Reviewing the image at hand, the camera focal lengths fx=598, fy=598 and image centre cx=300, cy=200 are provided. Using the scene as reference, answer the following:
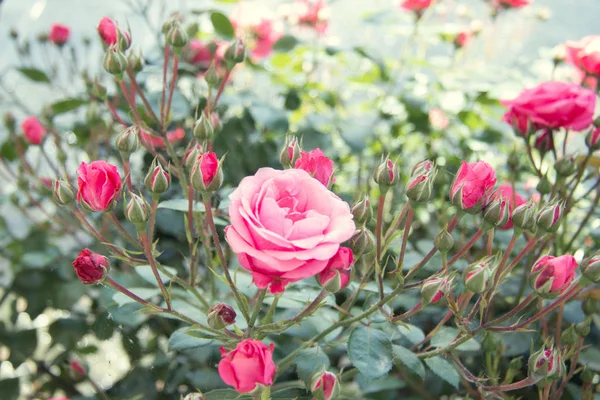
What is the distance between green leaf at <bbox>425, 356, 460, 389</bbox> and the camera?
1.76ft

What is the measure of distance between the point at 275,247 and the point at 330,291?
0.23 ft

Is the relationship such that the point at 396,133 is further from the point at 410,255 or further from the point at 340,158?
the point at 410,255

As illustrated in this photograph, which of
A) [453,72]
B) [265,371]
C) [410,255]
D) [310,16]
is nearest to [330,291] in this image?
[265,371]

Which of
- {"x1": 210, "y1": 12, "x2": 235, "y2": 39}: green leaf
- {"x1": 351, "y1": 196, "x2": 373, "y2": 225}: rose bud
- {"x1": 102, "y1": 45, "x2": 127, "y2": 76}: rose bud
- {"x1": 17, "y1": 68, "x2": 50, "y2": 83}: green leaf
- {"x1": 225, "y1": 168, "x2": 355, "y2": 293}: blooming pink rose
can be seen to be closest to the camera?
{"x1": 225, "y1": 168, "x2": 355, "y2": 293}: blooming pink rose

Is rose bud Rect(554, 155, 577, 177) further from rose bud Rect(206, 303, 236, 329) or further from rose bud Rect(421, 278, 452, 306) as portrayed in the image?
rose bud Rect(206, 303, 236, 329)

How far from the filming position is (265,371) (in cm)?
39

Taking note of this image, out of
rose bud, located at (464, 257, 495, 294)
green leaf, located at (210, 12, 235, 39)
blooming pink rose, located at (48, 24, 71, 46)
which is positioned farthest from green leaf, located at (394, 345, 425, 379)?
blooming pink rose, located at (48, 24, 71, 46)

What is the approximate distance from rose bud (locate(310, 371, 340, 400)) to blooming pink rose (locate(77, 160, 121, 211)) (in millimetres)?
206

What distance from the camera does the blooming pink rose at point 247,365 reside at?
1.26 feet

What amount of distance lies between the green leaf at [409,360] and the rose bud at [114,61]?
1.20ft

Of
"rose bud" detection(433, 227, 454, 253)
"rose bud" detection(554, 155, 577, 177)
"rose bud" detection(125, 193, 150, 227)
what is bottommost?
"rose bud" detection(554, 155, 577, 177)

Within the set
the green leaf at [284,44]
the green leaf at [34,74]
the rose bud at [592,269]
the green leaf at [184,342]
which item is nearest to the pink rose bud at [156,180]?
the green leaf at [184,342]

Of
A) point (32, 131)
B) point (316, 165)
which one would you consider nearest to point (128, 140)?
point (316, 165)

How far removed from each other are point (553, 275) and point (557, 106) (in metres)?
0.25
